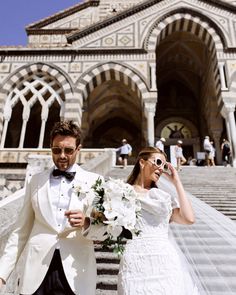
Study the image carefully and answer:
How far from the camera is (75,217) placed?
5.10ft

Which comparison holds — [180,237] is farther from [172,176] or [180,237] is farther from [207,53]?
[207,53]

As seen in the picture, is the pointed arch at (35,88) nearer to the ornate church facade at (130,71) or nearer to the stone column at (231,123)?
the ornate church facade at (130,71)

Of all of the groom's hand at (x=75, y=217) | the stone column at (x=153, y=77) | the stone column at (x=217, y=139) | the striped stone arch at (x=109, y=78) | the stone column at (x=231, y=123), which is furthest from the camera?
the stone column at (x=217, y=139)

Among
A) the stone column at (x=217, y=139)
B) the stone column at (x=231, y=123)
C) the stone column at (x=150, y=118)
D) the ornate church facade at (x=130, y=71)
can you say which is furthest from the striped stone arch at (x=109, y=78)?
the stone column at (x=217, y=139)

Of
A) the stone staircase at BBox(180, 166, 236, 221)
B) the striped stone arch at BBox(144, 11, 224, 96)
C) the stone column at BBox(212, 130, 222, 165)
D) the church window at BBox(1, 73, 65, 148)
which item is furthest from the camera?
the stone column at BBox(212, 130, 222, 165)

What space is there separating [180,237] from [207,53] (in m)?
14.3

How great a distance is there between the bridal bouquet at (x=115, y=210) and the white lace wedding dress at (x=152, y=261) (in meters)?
0.16

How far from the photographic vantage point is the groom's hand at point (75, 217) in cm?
155

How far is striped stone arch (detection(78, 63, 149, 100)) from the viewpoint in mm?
13219

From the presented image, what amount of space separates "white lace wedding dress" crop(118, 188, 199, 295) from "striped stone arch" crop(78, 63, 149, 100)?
37.8 feet

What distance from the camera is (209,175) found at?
8.60m

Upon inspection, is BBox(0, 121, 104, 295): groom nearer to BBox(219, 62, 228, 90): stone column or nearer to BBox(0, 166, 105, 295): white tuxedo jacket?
BBox(0, 166, 105, 295): white tuxedo jacket

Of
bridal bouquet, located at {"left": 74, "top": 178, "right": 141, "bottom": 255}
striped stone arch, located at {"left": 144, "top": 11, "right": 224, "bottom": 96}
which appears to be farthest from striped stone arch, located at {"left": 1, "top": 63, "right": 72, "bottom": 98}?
bridal bouquet, located at {"left": 74, "top": 178, "right": 141, "bottom": 255}

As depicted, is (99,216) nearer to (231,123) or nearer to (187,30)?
(231,123)
